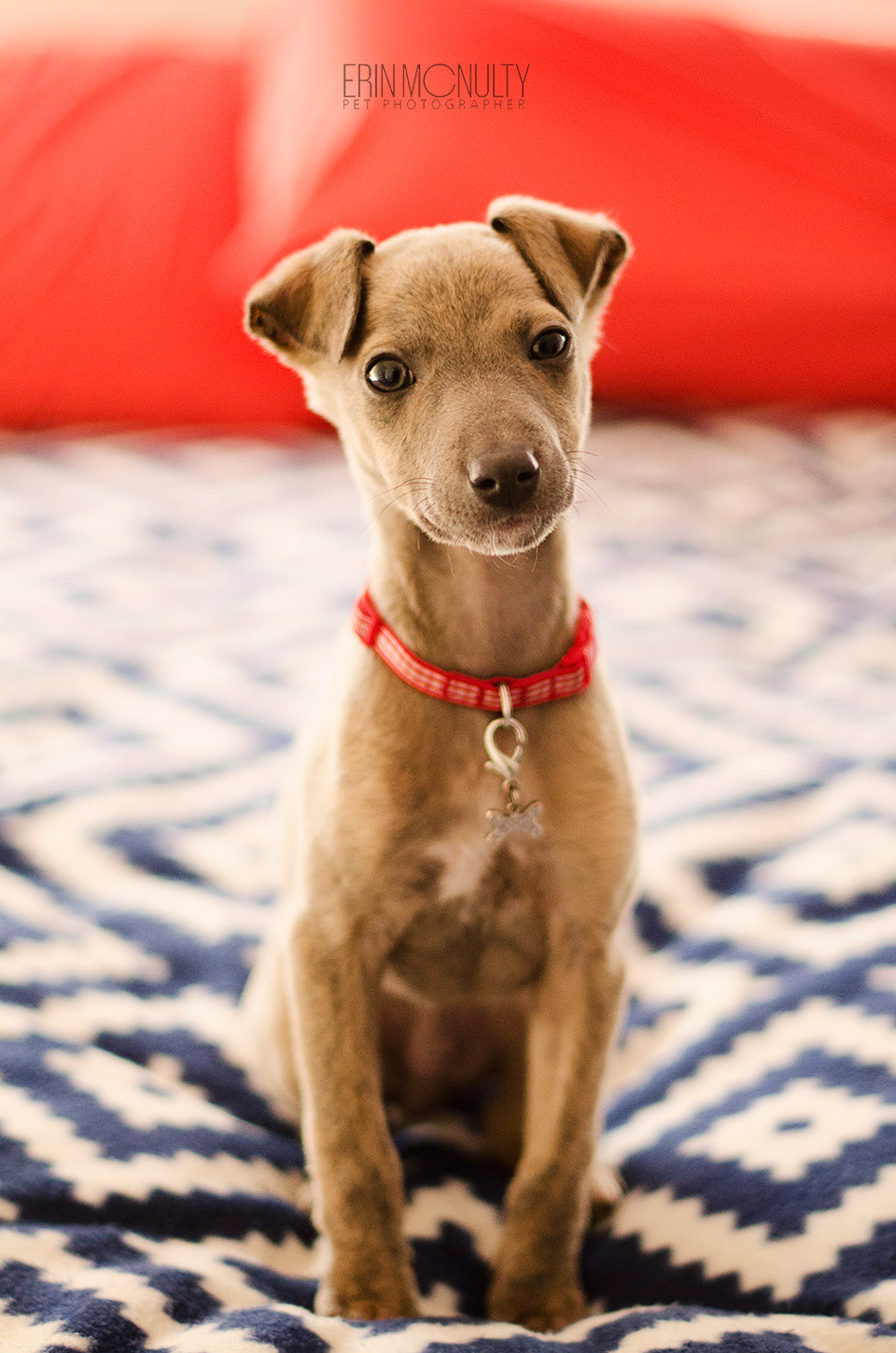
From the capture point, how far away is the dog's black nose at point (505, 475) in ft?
4.11

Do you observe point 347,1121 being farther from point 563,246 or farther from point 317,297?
point 563,246

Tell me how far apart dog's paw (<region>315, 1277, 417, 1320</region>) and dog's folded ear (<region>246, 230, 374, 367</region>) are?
41.6 inches

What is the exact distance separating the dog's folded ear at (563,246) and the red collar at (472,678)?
42 cm

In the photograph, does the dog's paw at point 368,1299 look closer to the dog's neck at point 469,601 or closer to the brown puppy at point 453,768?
the brown puppy at point 453,768

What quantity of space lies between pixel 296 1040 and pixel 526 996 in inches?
12.7

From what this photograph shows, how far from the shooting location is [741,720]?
97.8 inches

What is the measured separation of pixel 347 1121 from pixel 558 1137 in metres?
0.25

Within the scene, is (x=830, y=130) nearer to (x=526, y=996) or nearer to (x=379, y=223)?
(x=379, y=223)

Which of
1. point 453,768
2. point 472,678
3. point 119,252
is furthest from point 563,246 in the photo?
point 119,252

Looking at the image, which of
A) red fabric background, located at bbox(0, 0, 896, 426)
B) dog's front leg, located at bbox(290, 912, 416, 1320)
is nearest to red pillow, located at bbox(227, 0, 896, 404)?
red fabric background, located at bbox(0, 0, 896, 426)

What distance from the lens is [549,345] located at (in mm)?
1394

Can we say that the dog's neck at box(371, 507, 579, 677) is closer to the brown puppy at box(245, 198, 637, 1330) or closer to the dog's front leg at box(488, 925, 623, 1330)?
the brown puppy at box(245, 198, 637, 1330)

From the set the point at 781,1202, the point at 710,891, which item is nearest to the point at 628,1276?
the point at 781,1202

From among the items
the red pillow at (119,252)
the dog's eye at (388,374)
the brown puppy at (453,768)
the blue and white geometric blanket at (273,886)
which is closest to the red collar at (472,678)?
the brown puppy at (453,768)
